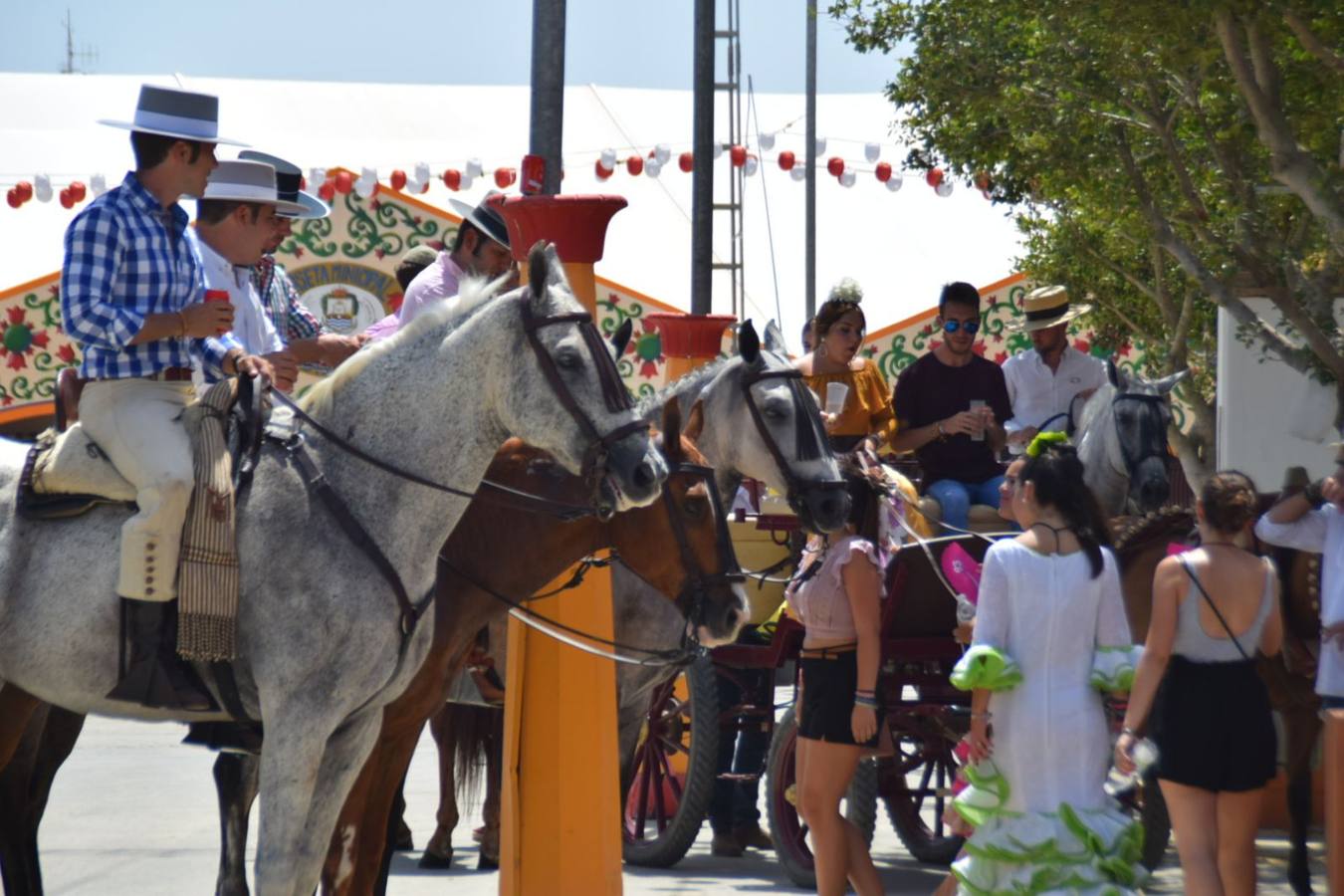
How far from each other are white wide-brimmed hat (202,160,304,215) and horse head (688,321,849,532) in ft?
7.05

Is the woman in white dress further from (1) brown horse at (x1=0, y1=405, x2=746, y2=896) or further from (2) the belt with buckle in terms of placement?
(2) the belt with buckle

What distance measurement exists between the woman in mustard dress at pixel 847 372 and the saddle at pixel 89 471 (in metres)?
3.91

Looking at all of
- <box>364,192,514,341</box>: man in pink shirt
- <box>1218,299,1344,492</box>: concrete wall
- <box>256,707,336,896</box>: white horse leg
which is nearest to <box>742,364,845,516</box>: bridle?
<box>364,192,514,341</box>: man in pink shirt

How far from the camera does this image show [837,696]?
717 centimetres

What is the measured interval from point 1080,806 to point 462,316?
7.94ft

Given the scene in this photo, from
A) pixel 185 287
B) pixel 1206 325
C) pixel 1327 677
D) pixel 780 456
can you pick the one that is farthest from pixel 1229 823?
pixel 1206 325

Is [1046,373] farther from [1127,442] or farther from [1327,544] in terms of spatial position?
[1327,544]

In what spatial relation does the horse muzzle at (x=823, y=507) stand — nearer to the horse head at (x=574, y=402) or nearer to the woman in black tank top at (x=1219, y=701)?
the woman in black tank top at (x=1219, y=701)

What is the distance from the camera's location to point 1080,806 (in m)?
6.05

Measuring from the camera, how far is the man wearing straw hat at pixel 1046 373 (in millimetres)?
10000

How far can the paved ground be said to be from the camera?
8.80 meters

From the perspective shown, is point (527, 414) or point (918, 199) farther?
point (918, 199)

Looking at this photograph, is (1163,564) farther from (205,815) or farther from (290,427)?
(205,815)

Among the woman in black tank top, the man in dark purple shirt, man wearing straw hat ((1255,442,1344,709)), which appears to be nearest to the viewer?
the woman in black tank top
